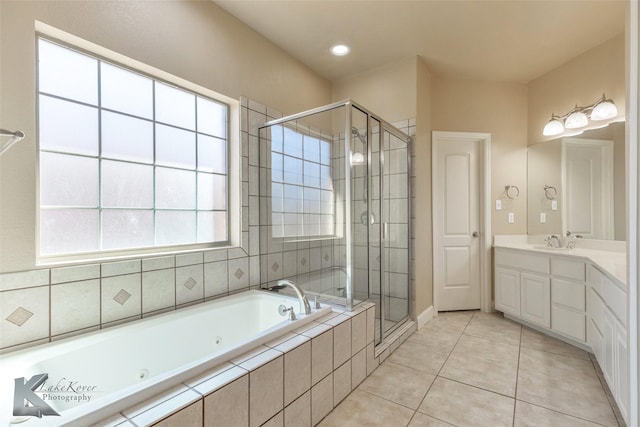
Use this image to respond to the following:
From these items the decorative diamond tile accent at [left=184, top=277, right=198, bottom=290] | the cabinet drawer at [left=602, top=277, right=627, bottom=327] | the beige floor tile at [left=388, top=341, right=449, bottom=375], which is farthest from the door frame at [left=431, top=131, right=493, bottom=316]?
the decorative diamond tile accent at [left=184, top=277, right=198, bottom=290]

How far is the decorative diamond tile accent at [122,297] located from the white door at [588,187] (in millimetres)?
3827

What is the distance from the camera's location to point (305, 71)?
2.97 metres

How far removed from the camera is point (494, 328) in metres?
2.80

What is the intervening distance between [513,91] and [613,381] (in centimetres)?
298

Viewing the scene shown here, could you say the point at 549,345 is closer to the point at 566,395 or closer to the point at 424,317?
the point at 566,395

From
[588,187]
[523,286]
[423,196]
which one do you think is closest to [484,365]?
[523,286]

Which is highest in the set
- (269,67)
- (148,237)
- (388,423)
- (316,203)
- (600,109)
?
(269,67)

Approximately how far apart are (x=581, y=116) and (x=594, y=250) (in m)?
1.28

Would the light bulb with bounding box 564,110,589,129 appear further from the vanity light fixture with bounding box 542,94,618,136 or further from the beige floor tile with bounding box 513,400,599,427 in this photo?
the beige floor tile with bounding box 513,400,599,427

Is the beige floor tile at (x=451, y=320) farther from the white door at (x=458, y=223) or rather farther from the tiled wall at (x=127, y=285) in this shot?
the tiled wall at (x=127, y=285)

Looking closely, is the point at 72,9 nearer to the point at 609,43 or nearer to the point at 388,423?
the point at 388,423

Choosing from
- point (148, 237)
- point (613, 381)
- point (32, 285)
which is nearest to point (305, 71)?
point (148, 237)

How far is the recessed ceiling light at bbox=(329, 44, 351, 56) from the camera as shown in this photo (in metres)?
2.63

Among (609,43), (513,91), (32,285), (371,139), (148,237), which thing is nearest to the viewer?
(32,285)
